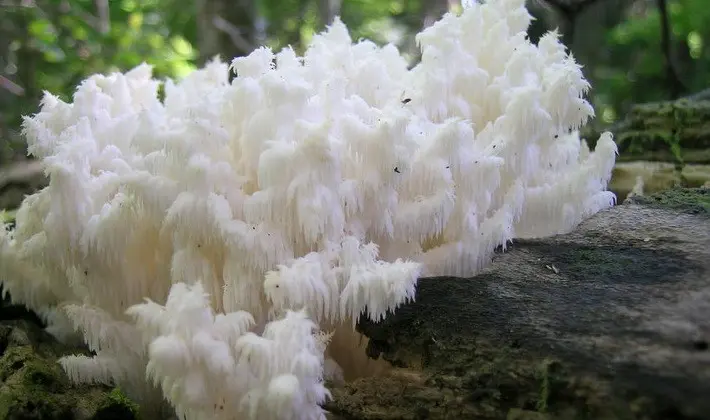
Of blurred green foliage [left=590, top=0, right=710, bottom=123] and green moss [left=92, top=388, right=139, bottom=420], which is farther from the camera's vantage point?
blurred green foliage [left=590, top=0, right=710, bottom=123]

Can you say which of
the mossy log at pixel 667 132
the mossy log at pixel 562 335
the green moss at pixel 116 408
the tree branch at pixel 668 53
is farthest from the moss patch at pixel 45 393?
the tree branch at pixel 668 53

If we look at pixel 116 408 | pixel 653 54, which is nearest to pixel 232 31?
pixel 653 54

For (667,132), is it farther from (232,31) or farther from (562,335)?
(232,31)

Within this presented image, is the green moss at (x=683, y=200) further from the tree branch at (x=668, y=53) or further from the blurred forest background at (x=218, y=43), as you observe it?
the tree branch at (x=668, y=53)

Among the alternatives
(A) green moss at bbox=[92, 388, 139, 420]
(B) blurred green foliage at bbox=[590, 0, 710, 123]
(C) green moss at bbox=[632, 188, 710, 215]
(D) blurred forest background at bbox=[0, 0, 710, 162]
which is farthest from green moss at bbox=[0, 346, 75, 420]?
(B) blurred green foliage at bbox=[590, 0, 710, 123]

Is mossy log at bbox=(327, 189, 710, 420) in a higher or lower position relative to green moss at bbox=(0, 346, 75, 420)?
higher

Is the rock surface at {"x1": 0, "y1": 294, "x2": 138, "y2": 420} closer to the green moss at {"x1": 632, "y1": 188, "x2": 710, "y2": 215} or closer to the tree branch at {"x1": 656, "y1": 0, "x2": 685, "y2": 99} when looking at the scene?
the green moss at {"x1": 632, "y1": 188, "x2": 710, "y2": 215}

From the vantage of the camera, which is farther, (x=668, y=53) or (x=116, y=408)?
(x=668, y=53)
